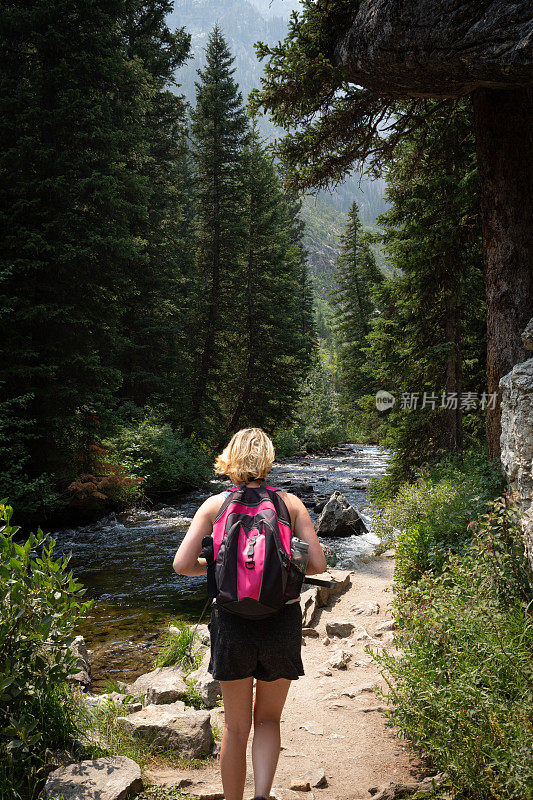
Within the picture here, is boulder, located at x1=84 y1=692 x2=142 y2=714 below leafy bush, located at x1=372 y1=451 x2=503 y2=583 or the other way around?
below

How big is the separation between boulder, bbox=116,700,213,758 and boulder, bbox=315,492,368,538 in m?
8.35

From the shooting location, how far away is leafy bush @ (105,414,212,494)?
1502 centimetres

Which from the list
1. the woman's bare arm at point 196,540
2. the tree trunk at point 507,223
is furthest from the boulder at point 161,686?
the tree trunk at point 507,223

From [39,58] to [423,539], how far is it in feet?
46.2

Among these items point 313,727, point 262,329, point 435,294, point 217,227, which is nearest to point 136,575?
point 313,727

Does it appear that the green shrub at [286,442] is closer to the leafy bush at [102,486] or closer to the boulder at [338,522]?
the leafy bush at [102,486]

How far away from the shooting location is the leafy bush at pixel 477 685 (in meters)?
2.53

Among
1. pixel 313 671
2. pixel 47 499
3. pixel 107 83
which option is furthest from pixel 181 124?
pixel 313 671

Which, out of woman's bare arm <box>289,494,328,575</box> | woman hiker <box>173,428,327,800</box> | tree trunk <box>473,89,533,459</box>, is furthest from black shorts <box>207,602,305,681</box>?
tree trunk <box>473,89,533,459</box>

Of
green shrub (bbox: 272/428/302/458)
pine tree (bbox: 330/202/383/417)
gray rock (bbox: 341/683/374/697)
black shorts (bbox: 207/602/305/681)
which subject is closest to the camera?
black shorts (bbox: 207/602/305/681)

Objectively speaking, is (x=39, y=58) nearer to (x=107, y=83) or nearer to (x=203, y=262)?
(x=107, y=83)

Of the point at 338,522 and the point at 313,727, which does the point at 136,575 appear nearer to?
the point at 338,522

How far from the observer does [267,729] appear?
2.58 meters

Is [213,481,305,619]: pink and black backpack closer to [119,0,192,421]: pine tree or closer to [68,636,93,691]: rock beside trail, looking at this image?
[68,636,93,691]: rock beside trail
